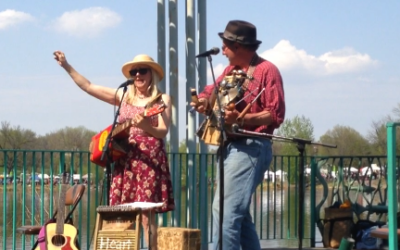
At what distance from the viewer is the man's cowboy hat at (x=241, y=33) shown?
5.53 meters

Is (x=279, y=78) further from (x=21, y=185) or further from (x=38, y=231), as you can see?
(x=21, y=185)

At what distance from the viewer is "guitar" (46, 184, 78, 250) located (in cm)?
650

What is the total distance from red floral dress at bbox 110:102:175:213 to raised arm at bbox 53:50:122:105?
26 cm

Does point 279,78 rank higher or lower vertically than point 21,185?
higher

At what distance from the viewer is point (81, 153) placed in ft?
27.0

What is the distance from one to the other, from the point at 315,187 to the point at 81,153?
2.93 metres

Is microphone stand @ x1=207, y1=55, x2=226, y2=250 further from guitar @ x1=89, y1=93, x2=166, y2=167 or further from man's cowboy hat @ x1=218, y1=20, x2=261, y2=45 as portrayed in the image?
guitar @ x1=89, y1=93, x2=166, y2=167

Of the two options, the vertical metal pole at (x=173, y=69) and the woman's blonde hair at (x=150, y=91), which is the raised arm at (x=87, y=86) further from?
the vertical metal pole at (x=173, y=69)

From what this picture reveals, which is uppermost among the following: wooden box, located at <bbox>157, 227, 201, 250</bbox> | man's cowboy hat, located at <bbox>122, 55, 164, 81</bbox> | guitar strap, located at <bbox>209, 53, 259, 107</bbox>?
man's cowboy hat, located at <bbox>122, 55, 164, 81</bbox>

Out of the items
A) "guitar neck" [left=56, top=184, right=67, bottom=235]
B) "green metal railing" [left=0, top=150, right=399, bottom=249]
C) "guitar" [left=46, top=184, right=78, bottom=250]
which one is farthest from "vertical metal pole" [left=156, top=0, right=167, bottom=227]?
"guitar" [left=46, top=184, right=78, bottom=250]

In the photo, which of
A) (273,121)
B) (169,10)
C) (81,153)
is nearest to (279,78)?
(273,121)

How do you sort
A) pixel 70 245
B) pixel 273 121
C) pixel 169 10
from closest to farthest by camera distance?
pixel 273 121
pixel 70 245
pixel 169 10

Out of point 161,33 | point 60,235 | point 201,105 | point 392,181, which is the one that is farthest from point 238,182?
point 161,33

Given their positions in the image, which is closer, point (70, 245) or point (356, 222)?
point (70, 245)
